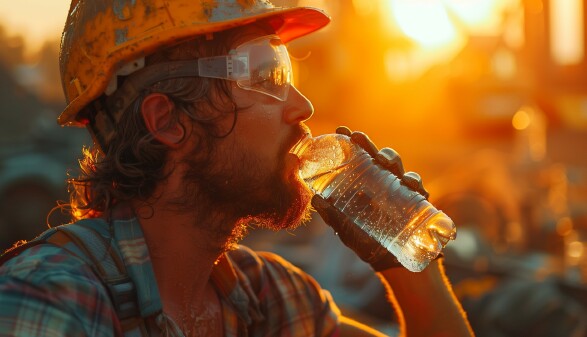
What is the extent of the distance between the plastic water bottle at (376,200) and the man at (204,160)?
0.08 metres

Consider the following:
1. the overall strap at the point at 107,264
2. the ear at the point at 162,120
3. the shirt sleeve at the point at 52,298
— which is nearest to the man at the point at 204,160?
the ear at the point at 162,120

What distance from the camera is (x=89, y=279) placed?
2.41m

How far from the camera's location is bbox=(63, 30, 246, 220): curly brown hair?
2.99m

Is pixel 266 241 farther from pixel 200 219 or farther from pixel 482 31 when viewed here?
pixel 482 31

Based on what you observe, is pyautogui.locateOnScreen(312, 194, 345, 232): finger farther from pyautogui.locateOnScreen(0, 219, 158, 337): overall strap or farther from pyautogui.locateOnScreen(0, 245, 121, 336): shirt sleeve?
→ pyautogui.locateOnScreen(0, 245, 121, 336): shirt sleeve

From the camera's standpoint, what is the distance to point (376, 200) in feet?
10.5

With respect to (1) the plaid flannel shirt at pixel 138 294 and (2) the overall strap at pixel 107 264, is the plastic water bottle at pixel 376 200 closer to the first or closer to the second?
(1) the plaid flannel shirt at pixel 138 294

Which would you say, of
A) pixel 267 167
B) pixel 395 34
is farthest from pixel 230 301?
pixel 395 34

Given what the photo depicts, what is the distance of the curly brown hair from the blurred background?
0.50 m

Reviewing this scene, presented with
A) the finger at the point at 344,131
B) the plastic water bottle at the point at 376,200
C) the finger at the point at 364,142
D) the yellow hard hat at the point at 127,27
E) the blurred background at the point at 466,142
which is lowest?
the blurred background at the point at 466,142

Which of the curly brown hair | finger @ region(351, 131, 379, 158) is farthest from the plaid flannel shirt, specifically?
finger @ region(351, 131, 379, 158)

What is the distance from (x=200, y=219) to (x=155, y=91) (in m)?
0.49

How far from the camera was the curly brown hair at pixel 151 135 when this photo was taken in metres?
2.99

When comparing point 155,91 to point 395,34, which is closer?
point 155,91
